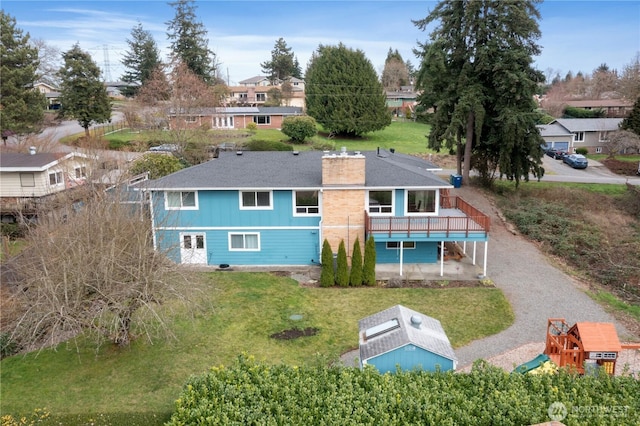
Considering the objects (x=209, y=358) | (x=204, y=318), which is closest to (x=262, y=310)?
(x=204, y=318)

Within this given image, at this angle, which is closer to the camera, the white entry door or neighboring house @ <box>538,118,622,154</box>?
the white entry door

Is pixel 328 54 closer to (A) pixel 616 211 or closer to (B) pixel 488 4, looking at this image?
(B) pixel 488 4

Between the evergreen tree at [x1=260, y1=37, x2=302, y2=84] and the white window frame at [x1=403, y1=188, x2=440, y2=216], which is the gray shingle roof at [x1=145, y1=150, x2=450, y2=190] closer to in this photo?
the white window frame at [x1=403, y1=188, x2=440, y2=216]

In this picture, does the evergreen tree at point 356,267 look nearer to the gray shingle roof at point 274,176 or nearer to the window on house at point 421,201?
the gray shingle roof at point 274,176

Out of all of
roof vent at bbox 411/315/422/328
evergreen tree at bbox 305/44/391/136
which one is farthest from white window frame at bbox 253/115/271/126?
roof vent at bbox 411/315/422/328

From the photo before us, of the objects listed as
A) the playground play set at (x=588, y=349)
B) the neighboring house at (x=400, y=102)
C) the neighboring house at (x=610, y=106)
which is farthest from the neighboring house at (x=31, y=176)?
the neighboring house at (x=610, y=106)
